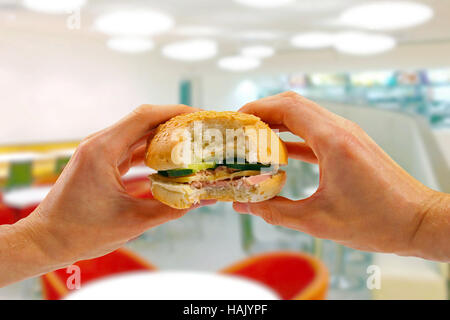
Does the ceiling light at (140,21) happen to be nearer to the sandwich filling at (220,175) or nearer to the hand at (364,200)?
the sandwich filling at (220,175)

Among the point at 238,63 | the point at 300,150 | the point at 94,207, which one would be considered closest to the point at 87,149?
the point at 94,207

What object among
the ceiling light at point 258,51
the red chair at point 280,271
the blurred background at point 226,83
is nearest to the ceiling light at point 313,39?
the blurred background at point 226,83

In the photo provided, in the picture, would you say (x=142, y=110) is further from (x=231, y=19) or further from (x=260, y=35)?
(x=260, y=35)

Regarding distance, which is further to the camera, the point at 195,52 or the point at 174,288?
the point at 195,52

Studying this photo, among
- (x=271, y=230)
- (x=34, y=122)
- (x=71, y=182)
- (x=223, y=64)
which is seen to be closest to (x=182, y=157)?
(x=71, y=182)

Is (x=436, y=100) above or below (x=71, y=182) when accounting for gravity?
above
